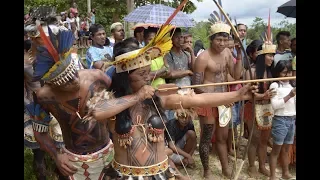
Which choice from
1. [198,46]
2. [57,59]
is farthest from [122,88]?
[198,46]

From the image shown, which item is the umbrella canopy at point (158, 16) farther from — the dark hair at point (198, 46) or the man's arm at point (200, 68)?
the man's arm at point (200, 68)

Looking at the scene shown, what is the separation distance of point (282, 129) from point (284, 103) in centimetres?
33

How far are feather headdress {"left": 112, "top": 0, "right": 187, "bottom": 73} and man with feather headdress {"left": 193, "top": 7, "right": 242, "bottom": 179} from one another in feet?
6.33

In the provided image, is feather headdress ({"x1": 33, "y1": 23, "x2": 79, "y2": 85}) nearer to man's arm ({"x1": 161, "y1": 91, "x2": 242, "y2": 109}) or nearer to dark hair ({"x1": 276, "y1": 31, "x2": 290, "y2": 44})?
man's arm ({"x1": 161, "y1": 91, "x2": 242, "y2": 109})

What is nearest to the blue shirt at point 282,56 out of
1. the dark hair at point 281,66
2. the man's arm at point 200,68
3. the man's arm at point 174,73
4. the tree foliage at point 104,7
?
the dark hair at point 281,66

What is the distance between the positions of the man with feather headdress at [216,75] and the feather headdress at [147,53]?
1929 millimetres

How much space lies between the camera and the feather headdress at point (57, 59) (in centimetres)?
321

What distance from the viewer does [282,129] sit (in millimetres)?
4879

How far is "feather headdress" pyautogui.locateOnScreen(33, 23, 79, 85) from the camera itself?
10.5ft

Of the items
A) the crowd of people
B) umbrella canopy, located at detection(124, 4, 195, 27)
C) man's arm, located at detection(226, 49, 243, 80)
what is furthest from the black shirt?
umbrella canopy, located at detection(124, 4, 195, 27)
